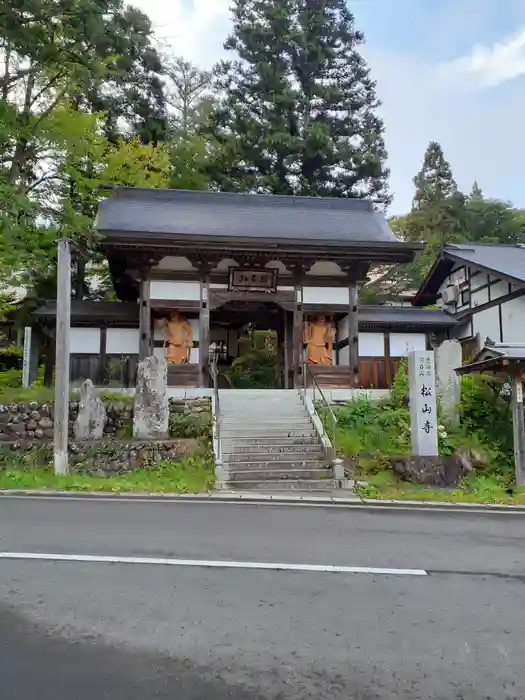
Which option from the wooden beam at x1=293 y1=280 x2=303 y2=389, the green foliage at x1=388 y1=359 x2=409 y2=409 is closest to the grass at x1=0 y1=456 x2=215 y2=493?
the green foliage at x1=388 y1=359 x2=409 y2=409

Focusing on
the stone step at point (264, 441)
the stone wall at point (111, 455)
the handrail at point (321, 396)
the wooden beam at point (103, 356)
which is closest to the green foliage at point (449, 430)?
the handrail at point (321, 396)

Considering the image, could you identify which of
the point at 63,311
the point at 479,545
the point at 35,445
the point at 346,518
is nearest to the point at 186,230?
the point at 63,311

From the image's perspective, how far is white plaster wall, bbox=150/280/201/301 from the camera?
1666cm

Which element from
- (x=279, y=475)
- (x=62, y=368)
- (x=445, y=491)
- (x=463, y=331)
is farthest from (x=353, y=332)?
(x=62, y=368)

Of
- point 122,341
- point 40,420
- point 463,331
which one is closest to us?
point 40,420

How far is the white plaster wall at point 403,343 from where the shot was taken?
1933 centimetres

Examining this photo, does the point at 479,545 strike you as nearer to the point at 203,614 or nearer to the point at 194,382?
→ the point at 203,614

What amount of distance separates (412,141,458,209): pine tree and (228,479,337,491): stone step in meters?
31.4

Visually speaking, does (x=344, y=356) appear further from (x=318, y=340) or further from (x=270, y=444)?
(x=270, y=444)

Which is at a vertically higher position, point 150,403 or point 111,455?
point 150,403

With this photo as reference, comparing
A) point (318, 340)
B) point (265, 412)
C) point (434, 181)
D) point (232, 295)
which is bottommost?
point (265, 412)

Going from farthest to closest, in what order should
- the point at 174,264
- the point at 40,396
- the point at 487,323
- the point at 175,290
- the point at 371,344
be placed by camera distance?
the point at 487,323 < the point at 371,344 < the point at 174,264 < the point at 175,290 < the point at 40,396

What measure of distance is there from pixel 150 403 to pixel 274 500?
4250 millimetres

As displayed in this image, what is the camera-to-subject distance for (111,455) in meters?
12.1
